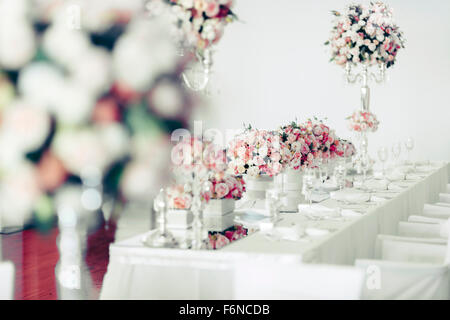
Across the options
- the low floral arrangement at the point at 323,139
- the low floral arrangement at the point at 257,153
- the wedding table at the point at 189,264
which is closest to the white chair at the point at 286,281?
the wedding table at the point at 189,264

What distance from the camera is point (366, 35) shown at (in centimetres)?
473

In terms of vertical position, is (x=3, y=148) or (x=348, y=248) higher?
(x=3, y=148)

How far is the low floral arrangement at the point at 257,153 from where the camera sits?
123 inches

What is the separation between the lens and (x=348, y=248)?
2.60 metres

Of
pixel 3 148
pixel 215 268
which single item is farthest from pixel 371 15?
pixel 3 148

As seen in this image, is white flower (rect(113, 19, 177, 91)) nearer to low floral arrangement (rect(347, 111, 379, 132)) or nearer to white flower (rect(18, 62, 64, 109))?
white flower (rect(18, 62, 64, 109))

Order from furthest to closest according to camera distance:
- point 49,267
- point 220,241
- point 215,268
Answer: point 49,267
point 220,241
point 215,268

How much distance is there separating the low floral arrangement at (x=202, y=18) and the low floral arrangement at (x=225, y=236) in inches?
31.6

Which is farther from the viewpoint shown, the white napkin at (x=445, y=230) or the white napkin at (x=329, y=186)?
the white napkin at (x=329, y=186)

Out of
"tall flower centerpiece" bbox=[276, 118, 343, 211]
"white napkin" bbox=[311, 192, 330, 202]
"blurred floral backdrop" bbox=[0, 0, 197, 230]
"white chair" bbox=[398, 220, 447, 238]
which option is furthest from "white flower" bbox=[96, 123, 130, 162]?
"white chair" bbox=[398, 220, 447, 238]

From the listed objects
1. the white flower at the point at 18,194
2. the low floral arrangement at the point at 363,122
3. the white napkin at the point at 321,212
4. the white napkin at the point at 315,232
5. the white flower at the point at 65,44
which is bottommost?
the white flower at the point at 18,194

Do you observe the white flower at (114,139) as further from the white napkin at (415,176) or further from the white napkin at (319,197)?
the white napkin at (319,197)

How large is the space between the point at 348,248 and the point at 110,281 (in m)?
1.15

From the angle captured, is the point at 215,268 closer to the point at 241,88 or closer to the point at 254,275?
the point at 254,275
